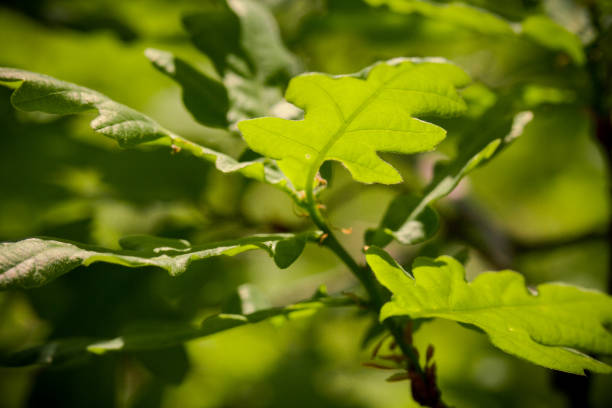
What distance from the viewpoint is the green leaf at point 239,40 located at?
133 cm

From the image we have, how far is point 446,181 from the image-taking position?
1.10 meters

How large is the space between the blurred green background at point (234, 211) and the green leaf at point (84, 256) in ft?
1.03

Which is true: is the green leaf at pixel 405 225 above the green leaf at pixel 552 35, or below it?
below

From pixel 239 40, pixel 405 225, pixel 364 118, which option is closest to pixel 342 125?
pixel 364 118

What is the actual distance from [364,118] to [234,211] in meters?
1.29

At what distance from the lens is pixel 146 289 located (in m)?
1.81


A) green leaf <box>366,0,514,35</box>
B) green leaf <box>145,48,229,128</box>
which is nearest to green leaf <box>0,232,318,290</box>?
green leaf <box>145,48,229,128</box>

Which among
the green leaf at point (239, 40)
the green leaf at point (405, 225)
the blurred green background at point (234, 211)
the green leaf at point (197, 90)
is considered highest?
the green leaf at point (239, 40)

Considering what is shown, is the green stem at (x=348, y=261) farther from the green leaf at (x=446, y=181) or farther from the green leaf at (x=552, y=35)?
the green leaf at (x=552, y=35)

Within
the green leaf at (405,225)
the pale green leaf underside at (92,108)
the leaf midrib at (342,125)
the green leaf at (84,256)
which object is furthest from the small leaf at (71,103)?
the green leaf at (405,225)

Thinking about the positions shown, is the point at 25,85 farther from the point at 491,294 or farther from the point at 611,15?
the point at 611,15

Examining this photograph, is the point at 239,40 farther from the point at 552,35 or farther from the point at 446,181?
the point at 552,35

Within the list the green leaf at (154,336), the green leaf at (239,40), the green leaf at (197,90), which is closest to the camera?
the green leaf at (154,336)

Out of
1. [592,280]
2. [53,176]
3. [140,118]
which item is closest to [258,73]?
[140,118]
